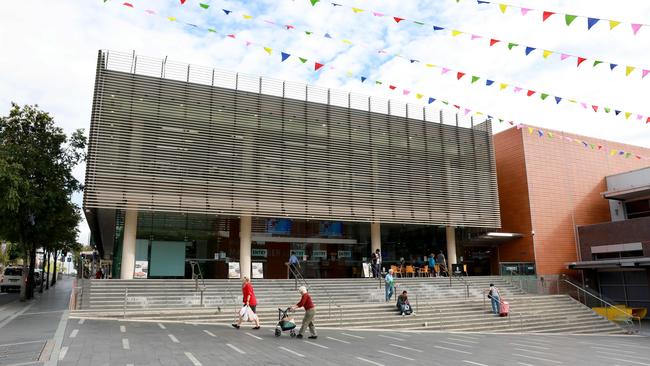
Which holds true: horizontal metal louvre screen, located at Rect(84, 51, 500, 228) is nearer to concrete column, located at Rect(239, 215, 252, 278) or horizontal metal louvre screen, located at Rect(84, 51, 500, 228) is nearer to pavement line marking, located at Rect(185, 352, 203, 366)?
concrete column, located at Rect(239, 215, 252, 278)

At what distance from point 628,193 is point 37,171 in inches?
1365

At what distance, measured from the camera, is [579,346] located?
1469 centimetres

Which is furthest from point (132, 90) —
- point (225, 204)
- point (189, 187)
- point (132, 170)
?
point (225, 204)

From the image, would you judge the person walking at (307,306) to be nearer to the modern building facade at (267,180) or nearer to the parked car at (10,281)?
the modern building facade at (267,180)

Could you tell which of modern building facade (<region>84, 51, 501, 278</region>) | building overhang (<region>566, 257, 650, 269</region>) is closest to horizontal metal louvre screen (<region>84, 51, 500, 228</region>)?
modern building facade (<region>84, 51, 501, 278</region>)

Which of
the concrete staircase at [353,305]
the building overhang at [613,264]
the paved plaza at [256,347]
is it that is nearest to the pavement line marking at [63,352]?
the paved plaza at [256,347]

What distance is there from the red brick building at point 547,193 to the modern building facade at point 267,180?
2819 mm

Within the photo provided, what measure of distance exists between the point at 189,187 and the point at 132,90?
16.8ft

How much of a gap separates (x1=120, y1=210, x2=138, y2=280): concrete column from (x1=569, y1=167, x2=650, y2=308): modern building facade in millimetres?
24954

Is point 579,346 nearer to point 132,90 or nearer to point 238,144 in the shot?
point 238,144

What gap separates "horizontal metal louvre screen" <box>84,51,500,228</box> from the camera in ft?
66.7

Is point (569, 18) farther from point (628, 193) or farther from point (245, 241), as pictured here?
point (628, 193)

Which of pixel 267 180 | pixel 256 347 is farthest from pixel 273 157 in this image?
pixel 256 347

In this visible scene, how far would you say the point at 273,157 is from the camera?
2297 cm
